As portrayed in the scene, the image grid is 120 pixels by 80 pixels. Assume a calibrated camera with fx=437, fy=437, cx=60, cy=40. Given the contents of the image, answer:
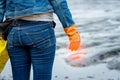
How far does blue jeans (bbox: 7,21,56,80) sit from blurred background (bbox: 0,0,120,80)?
3.31 metres

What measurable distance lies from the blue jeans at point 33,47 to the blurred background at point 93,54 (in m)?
3.31

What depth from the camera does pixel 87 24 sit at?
13.0 metres

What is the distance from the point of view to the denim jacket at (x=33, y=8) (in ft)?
11.7

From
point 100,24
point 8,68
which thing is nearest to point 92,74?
point 8,68

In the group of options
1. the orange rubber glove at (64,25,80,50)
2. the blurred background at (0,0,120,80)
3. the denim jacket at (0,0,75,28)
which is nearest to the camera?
the denim jacket at (0,0,75,28)

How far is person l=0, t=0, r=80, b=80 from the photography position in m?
3.57

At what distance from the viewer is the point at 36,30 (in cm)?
358

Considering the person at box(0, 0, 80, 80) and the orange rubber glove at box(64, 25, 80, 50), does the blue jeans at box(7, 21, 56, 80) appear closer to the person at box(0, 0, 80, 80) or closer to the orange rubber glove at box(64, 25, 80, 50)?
the person at box(0, 0, 80, 80)

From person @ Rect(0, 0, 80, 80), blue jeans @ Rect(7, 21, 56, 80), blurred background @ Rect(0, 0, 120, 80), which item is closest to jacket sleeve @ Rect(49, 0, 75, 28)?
person @ Rect(0, 0, 80, 80)

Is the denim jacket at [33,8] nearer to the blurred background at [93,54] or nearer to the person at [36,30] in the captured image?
the person at [36,30]

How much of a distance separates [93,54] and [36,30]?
516 centimetres

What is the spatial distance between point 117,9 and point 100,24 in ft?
13.0

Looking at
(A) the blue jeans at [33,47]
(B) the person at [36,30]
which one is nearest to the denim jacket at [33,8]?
(B) the person at [36,30]

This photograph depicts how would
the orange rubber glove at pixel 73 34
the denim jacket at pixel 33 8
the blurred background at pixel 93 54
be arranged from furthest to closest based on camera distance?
the blurred background at pixel 93 54
the orange rubber glove at pixel 73 34
the denim jacket at pixel 33 8
